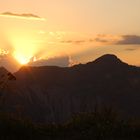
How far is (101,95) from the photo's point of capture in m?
166

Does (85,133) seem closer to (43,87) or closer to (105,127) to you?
(105,127)

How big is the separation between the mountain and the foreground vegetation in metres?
131

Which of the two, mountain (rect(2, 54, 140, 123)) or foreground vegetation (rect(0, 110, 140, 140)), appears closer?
foreground vegetation (rect(0, 110, 140, 140))

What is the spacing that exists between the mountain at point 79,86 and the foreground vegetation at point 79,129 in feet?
428

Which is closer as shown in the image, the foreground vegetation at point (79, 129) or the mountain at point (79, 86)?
the foreground vegetation at point (79, 129)

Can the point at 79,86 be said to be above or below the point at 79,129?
above

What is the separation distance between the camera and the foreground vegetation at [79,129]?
575 inches

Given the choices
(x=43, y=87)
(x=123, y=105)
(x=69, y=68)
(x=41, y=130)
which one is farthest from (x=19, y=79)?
(x=41, y=130)

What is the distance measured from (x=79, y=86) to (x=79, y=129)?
164m

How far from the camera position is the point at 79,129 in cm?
1568

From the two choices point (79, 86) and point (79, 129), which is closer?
point (79, 129)

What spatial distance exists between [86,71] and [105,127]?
17491cm

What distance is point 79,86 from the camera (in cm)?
17988

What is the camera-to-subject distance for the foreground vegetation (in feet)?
47.9
